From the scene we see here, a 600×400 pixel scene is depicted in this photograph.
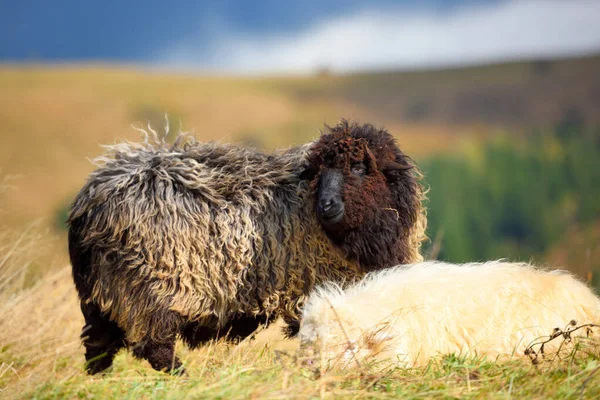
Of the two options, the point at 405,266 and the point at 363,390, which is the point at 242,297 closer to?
the point at 405,266

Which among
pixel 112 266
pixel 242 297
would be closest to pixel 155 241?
pixel 112 266

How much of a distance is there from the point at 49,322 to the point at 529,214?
1907 inches

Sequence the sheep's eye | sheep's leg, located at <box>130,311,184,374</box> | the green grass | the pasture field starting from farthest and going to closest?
the pasture field < the sheep's eye < sheep's leg, located at <box>130,311,184,374</box> < the green grass

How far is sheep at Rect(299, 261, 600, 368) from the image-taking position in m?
4.76

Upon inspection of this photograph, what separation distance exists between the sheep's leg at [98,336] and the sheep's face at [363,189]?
2051 mm

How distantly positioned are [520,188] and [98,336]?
5343cm

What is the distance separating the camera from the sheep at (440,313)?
476cm

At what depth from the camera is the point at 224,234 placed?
593cm

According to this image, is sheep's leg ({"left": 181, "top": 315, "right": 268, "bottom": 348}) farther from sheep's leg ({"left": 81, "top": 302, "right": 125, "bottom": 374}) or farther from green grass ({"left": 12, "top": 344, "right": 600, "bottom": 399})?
green grass ({"left": 12, "top": 344, "right": 600, "bottom": 399})

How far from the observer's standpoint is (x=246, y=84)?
70312 mm

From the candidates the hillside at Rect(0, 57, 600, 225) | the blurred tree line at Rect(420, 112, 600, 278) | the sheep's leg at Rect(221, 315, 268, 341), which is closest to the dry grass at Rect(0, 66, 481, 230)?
the hillside at Rect(0, 57, 600, 225)

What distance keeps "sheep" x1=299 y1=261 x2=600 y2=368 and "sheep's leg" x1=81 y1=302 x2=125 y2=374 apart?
191 centimetres

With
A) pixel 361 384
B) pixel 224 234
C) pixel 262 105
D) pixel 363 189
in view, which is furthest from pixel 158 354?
pixel 262 105

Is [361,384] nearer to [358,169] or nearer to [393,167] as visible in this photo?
[358,169]
